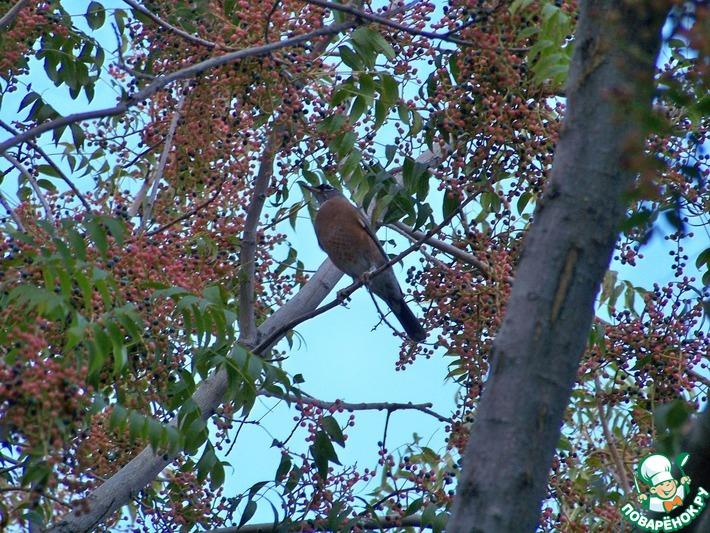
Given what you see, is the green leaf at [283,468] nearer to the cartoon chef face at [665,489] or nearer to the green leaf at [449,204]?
the green leaf at [449,204]

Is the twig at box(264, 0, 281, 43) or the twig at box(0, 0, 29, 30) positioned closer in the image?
the twig at box(264, 0, 281, 43)

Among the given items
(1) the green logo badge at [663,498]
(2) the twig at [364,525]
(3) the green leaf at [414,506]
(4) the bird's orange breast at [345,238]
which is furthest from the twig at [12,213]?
(4) the bird's orange breast at [345,238]

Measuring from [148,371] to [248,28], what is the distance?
1423 mm

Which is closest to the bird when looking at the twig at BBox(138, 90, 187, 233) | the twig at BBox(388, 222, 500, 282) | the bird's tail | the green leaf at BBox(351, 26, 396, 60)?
the bird's tail

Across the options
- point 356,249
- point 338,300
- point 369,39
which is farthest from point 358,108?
point 356,249

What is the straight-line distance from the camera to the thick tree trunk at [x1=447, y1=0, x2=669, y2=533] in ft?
6.52

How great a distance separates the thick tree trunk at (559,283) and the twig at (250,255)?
2.23m

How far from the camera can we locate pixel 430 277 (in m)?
4.29

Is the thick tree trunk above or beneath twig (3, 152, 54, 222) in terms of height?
beneath

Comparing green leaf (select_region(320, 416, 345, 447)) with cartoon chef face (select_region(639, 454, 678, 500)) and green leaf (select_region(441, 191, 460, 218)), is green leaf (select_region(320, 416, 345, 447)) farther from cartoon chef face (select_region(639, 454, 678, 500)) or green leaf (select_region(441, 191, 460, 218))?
cartoon chef face (select_region(639, 454, 678, 500))

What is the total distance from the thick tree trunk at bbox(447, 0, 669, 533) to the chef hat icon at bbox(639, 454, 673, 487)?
3.84 ft

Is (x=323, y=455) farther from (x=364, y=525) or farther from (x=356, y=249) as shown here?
(x=356, y=249)

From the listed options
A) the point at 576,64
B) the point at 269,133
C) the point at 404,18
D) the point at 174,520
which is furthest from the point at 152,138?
the point at 576,64

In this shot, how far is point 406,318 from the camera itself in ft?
20.6
